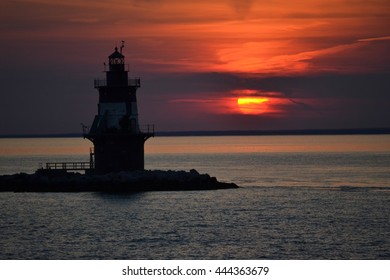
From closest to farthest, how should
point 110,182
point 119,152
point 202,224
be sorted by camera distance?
1. point 202,224
2. point 110,182
3. point 119,152

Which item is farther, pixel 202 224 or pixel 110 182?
pixel 110 182

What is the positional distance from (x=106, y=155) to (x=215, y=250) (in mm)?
24785

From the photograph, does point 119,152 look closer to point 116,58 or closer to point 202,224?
point 116,58

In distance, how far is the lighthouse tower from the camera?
57.8m

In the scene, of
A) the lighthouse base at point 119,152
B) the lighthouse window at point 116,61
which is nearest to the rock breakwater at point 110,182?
the lighthouse base at point 119,152

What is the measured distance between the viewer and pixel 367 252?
3462 centimetres

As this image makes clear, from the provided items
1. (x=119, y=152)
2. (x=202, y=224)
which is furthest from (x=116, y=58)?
(x=202, y=224)

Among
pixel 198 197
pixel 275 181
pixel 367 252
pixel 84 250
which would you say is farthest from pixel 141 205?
pixel 275 181

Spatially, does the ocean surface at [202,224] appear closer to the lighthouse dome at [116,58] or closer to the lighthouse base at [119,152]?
the lighthouse base at [119,152]

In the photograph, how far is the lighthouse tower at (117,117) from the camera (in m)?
57.8

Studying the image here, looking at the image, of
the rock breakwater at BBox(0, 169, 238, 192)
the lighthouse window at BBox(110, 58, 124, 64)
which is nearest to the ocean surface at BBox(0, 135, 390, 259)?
the rock breakwater at BBox(0, 169, 238, 192)

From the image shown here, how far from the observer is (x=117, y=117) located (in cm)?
5788

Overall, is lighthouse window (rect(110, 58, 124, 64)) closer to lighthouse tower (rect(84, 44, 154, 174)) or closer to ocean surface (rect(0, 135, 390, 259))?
lighthouse tower (rect(84, 44, 154, 174))
